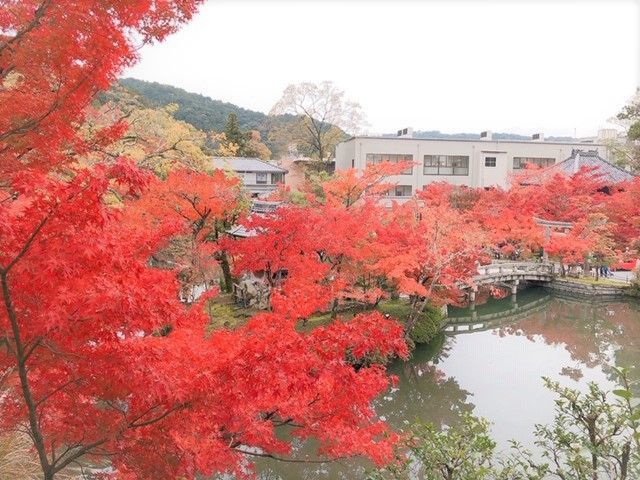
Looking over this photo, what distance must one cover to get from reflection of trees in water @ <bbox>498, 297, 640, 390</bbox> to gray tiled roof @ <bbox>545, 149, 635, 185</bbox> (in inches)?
374

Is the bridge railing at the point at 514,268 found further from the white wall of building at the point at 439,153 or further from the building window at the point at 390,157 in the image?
the building window at the point at 390,157

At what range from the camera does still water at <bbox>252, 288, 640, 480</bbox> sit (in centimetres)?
1139

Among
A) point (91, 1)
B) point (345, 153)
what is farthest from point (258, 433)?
point (345, 153)

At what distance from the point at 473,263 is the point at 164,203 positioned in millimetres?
10755

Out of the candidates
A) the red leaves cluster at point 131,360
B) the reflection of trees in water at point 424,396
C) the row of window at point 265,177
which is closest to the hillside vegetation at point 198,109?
the row of window at point 265,177

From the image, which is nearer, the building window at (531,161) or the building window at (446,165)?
the building window at (446,165)

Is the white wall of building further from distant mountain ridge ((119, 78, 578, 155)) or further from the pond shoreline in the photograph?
distant mountain ridge ((119, 78, 578, 155))

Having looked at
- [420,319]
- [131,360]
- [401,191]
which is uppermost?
[401,191]

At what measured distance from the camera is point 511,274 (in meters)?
23.2

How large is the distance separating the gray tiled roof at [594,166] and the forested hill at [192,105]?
109 feet

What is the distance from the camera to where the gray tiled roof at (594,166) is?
28.9 metres

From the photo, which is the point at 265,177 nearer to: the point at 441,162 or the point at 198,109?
the point at 441,162

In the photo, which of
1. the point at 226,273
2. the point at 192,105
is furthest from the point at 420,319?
the point at 192,105

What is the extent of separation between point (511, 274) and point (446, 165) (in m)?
15.5
